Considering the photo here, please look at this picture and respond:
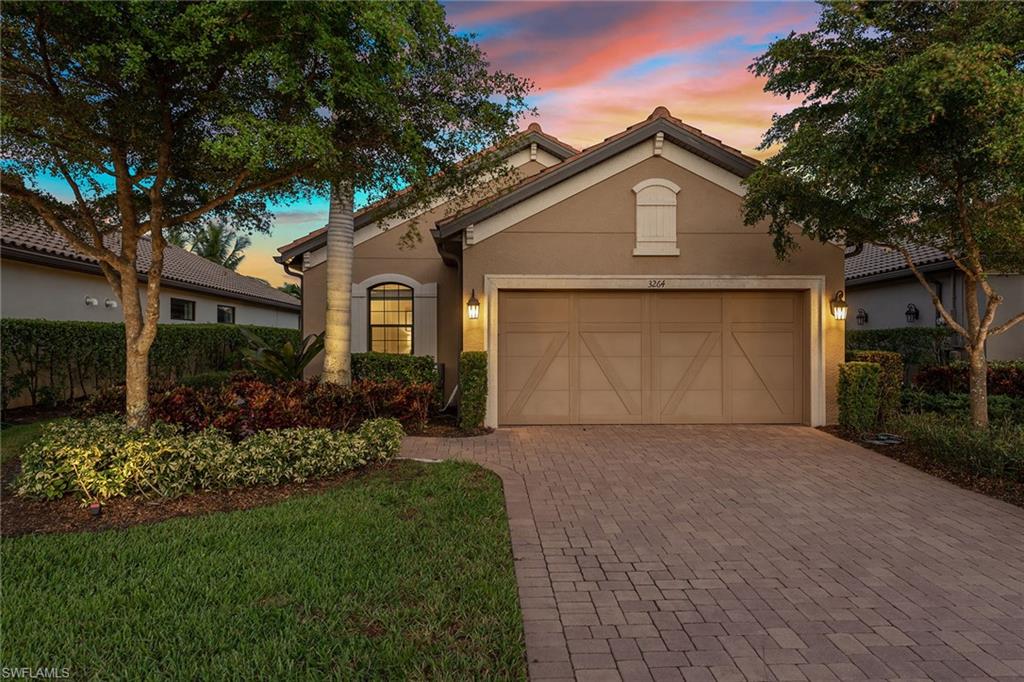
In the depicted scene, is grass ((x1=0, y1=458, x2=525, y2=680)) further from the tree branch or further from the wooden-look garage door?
the tree branch

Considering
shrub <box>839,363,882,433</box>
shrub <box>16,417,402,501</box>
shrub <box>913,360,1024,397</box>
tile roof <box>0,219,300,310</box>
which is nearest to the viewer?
shrub <box>16,417,402,501</box>

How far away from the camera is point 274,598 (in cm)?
332

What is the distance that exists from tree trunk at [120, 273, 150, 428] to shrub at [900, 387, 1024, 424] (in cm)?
1166

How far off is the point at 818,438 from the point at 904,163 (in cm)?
431

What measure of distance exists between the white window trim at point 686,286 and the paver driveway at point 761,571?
231cm

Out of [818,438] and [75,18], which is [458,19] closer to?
[75,18]

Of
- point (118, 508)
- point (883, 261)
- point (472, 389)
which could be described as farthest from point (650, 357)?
point (883, 261)

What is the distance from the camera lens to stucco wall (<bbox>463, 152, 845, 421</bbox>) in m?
9.23

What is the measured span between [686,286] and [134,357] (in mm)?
8190

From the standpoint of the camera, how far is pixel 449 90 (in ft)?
20.2

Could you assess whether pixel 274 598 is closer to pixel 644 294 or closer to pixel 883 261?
pixel 644 294

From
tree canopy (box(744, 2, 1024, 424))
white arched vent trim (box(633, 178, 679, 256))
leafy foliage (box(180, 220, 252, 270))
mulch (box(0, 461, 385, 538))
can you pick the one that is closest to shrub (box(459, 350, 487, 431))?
white arched vent trim (box(633, 178, 679, 256))

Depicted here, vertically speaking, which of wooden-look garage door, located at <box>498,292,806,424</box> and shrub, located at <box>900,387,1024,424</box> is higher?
wooden-look garage door, located at <box>498,292,806,424</box>

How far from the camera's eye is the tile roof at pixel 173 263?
1127 cm
